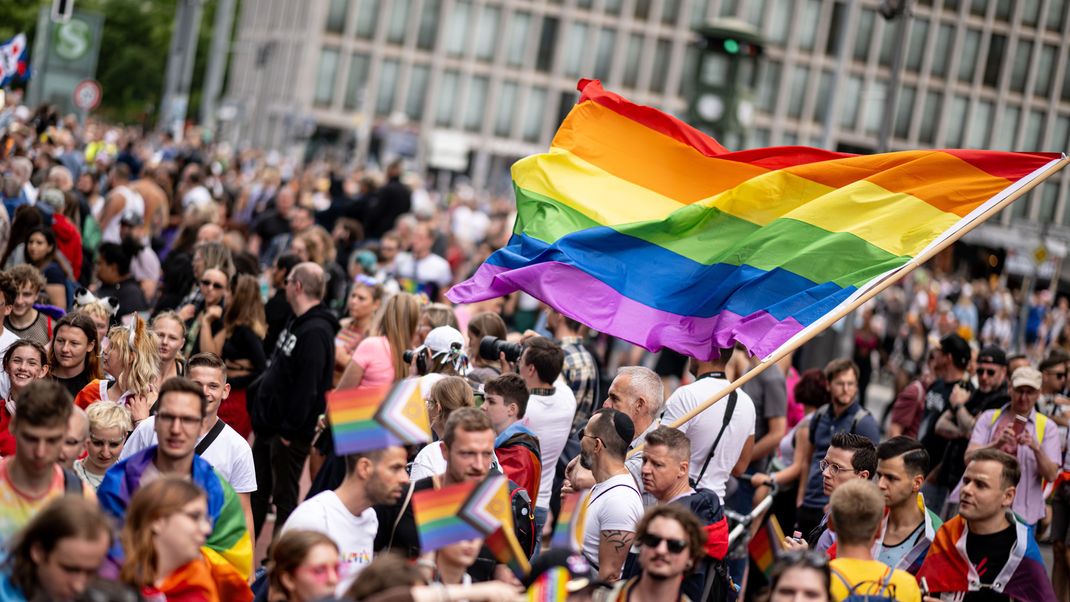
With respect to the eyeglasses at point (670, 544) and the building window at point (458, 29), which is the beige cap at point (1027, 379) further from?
the building window at point (458, 29)

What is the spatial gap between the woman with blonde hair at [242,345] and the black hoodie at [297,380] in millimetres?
421

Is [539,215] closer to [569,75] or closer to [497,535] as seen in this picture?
[497,535]

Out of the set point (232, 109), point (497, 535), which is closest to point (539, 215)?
point (497, 535)

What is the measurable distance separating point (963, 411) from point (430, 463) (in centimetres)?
525

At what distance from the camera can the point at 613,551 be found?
270 inches

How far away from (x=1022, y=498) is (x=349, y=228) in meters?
8.74

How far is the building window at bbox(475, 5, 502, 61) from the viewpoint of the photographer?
72.1 meters

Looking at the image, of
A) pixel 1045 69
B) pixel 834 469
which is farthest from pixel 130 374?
pixel 1045 69

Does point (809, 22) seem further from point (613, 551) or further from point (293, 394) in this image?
point (613, 551)

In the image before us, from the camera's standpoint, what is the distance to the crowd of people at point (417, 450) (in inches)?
207

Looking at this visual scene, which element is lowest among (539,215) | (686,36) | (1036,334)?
(1036,334)

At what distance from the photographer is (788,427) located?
11.9 meters

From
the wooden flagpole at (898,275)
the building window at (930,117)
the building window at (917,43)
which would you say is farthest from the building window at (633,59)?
the wooden flagpole at (898,275)

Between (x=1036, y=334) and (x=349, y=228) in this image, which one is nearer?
(x=349, y=228)
